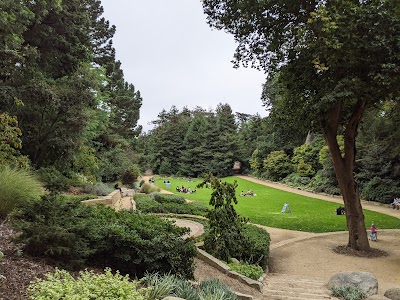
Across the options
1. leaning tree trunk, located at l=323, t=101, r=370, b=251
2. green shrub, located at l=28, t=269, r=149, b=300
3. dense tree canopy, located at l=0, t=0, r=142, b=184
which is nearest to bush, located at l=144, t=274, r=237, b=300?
green shrub, located at l=28, t=269, r=149, b=300

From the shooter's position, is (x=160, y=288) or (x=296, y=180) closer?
(x=160, y=288)

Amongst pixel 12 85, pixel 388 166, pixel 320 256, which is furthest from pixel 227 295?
pixel 388 166

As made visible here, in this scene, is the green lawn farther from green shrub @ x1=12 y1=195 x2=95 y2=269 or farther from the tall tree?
green shrub @ x1=12 y1=195 x2=95 y2=269

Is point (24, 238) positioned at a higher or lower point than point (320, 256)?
higher

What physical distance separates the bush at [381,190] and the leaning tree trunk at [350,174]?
13.1 meters

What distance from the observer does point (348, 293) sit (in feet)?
19.9

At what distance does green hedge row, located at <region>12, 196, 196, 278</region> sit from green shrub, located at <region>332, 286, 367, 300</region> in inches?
111

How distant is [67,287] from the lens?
8.98 feet

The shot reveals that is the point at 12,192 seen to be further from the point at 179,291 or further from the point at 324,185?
the point at 324,185

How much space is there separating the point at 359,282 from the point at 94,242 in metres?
4.83

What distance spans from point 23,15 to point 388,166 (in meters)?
23.2

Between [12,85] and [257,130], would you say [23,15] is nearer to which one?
[12,85]

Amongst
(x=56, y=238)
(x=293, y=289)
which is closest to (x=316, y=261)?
(x=293, y=289)

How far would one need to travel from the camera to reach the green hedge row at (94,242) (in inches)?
166
